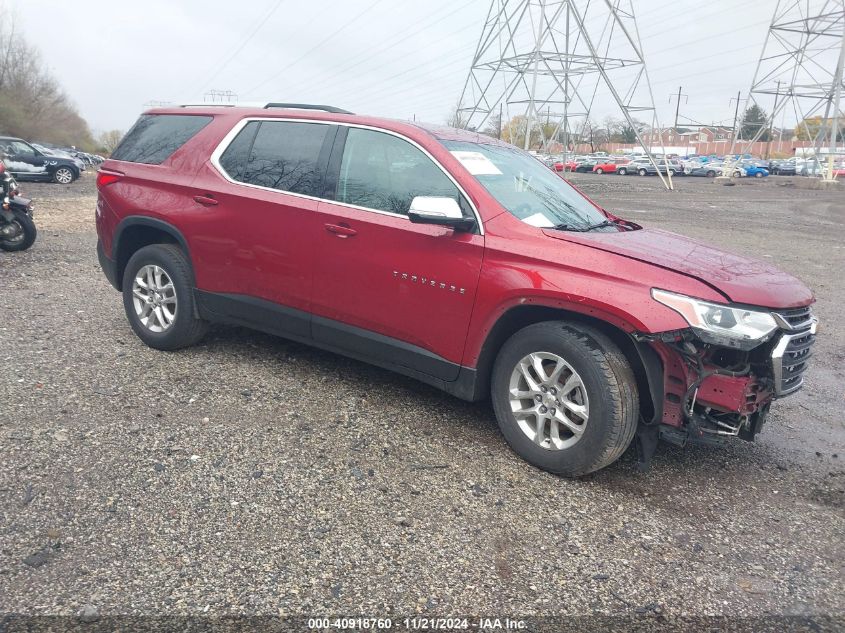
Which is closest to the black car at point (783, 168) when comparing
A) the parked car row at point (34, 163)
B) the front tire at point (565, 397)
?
the parked car row at point (34, 163)

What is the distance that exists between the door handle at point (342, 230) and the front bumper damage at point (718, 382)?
5.99ft

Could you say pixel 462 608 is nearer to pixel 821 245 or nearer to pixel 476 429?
pixel 476 429

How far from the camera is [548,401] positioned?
3576 mm

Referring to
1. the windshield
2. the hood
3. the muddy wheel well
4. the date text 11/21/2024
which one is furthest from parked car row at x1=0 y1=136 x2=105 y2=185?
the date text 11/21/2024

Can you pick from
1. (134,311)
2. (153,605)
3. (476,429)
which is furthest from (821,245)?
(153,605)

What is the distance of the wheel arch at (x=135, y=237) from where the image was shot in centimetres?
505

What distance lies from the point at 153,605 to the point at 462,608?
1.14 meters

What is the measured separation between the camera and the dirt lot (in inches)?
104

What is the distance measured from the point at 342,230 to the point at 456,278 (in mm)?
853

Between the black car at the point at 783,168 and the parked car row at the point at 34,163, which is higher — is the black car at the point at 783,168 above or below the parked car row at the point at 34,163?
above

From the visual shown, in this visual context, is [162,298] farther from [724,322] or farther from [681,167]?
[681,167]

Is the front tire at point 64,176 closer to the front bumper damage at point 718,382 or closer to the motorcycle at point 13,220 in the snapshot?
the motorcycle at point 13,220

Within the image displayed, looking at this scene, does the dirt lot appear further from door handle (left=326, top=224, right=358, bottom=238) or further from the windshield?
the windshield

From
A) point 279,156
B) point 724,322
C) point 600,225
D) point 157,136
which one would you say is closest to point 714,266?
point 724,322
